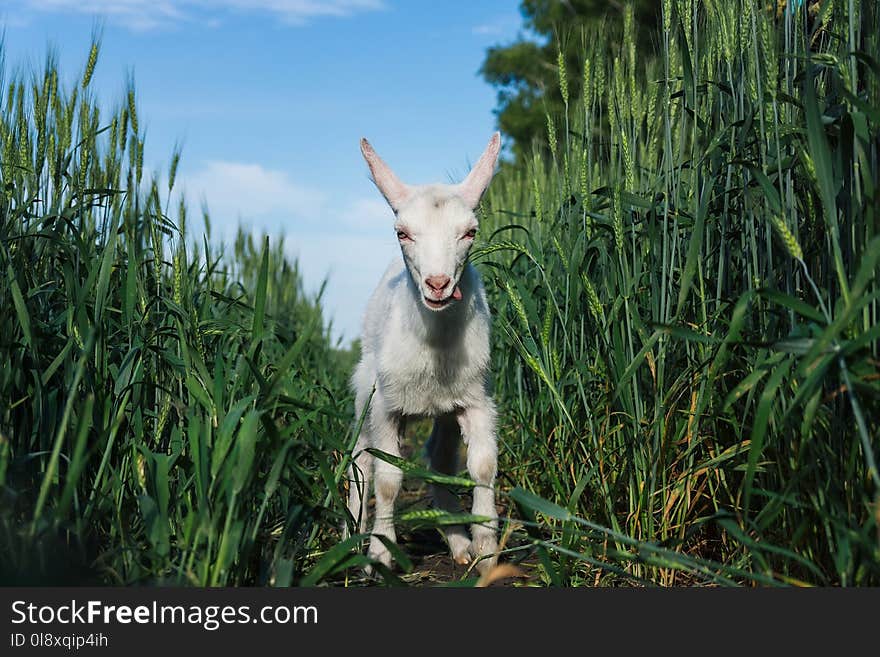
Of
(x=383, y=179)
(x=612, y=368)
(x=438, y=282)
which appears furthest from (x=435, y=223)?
(x=612, y=368)

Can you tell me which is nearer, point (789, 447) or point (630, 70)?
point (789, 447)

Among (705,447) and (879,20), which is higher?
(879,20)

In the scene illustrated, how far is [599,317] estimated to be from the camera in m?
2.82

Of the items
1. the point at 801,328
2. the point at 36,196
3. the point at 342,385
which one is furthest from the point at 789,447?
the point at 342,385

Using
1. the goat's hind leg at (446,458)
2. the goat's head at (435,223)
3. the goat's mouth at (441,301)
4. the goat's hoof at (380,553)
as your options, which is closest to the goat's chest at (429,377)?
the goat's hind leg at (446,458)

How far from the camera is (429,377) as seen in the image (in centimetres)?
349

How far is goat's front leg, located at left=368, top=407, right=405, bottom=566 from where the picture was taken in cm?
341

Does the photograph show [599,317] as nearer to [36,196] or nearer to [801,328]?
[801,328]

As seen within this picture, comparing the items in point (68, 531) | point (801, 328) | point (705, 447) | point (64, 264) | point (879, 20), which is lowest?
point (68, 531)

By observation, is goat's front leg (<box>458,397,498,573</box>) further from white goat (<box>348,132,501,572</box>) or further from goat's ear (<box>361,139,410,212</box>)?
goat's ear (<box>361,139,410,212</box>)

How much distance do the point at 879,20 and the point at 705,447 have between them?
151 cm

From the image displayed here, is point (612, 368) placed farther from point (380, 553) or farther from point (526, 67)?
point (526, 67)

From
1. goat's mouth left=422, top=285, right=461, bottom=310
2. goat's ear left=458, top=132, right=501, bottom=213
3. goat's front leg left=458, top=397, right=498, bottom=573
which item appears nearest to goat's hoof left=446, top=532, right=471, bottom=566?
goat's front leg left=458, top=397, right=498, bottom=573

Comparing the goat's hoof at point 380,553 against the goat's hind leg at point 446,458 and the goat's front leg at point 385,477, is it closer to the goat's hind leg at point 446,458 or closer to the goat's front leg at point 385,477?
the goat's front leg at point 385,477
